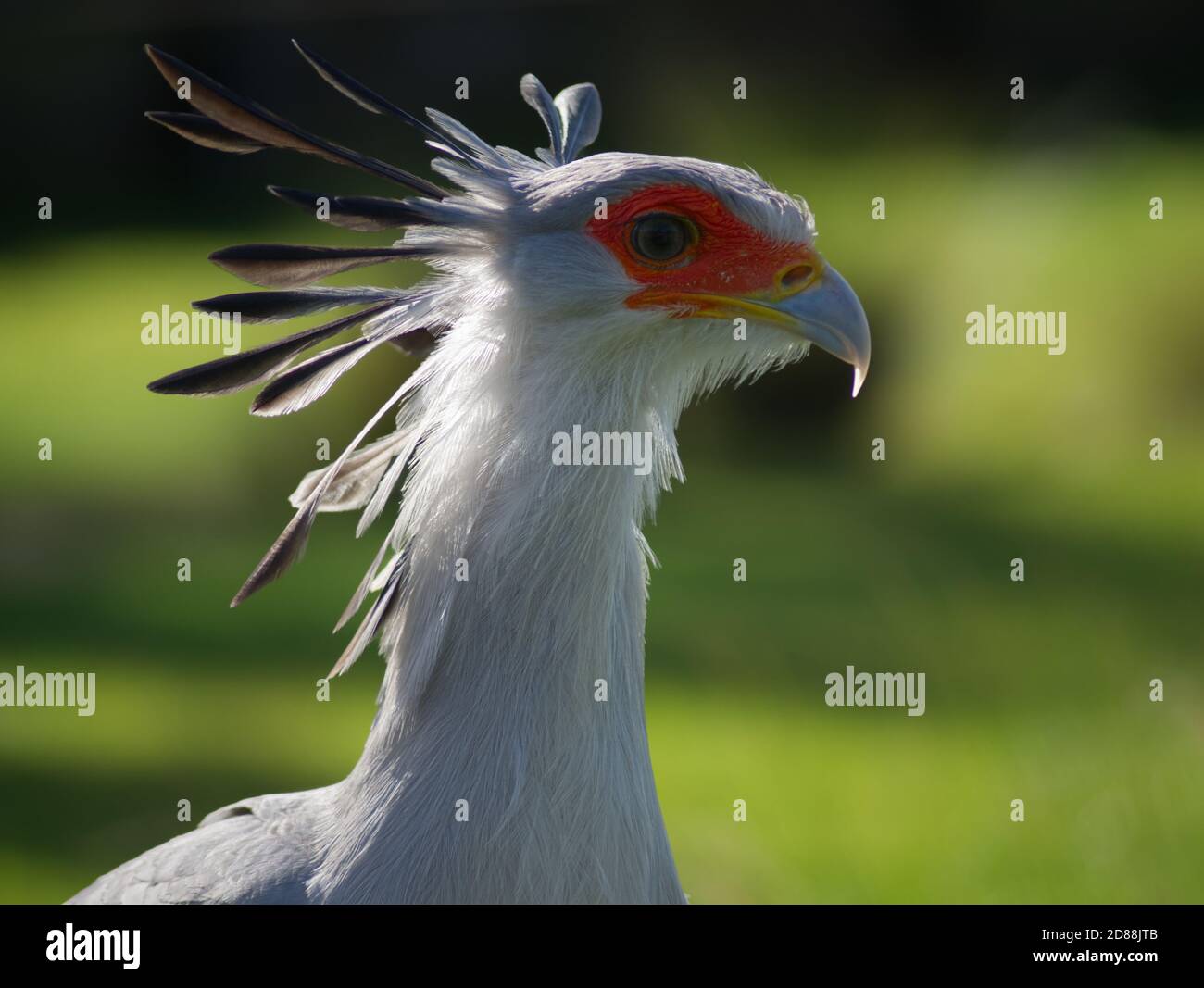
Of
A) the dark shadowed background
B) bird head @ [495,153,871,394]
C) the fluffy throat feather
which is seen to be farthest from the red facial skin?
the dark shadowed background

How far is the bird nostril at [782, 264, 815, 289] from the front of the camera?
1.45 meters

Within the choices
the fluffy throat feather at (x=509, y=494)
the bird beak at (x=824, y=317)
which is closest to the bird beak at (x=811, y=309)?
the bird beak at (x=824, y=317)

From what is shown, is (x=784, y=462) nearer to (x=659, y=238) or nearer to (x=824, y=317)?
(x=824, y=317)

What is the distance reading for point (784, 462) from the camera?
17.0 feet

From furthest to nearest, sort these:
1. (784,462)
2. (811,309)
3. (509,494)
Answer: (784,462) → (811,309) → (509,494)

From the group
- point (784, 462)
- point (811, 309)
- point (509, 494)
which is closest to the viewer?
point (509, 494)

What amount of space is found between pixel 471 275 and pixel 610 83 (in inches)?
199

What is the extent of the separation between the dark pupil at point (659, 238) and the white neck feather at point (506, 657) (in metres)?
0.12

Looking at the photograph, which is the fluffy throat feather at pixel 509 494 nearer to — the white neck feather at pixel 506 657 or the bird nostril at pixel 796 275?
the white neck feather at pixel 506 657

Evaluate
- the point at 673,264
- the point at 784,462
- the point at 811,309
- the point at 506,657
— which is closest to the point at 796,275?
the point at 811,309

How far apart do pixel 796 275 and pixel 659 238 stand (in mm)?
185

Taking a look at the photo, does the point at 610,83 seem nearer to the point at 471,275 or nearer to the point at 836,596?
the point at 836,596

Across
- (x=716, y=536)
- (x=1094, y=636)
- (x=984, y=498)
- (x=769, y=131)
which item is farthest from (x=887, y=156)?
(x=1094, y=636)

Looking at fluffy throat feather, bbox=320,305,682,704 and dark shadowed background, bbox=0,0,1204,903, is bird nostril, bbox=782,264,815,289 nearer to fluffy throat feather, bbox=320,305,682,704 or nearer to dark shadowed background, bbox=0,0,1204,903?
fluffy throat feather, bbox=320,305,682,704
